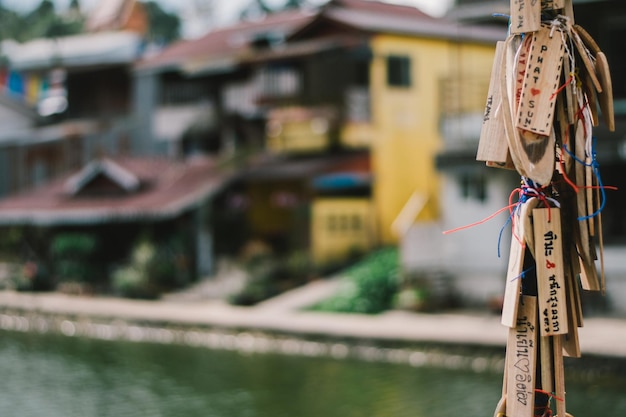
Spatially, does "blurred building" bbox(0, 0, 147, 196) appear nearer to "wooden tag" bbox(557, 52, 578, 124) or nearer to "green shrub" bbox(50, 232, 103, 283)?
"green shrub" bbox(50, 232, 103, 283)

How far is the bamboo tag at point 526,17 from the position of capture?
13.1 feet

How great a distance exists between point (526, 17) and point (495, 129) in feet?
1.67

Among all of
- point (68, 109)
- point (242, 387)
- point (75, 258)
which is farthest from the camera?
point (68, 109)

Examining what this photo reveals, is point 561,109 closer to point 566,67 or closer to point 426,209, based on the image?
point 566,67

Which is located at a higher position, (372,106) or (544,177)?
(372,106)

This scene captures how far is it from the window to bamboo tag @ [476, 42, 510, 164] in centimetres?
1825

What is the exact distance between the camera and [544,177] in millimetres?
3955

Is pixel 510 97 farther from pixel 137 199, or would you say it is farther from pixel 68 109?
pixel 68 109

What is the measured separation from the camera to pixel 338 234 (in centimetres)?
2152

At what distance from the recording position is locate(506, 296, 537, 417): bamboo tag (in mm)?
4066

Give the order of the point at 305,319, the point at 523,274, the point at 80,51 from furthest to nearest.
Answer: the point at 80,51 → the point at 305,319 → the point at 523,274

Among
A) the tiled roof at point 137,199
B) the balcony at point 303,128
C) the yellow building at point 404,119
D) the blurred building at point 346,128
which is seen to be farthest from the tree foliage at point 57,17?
the yellow building at point 404,119

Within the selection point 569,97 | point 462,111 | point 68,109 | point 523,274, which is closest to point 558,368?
point 523,274

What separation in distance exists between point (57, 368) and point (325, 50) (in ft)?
36.0
